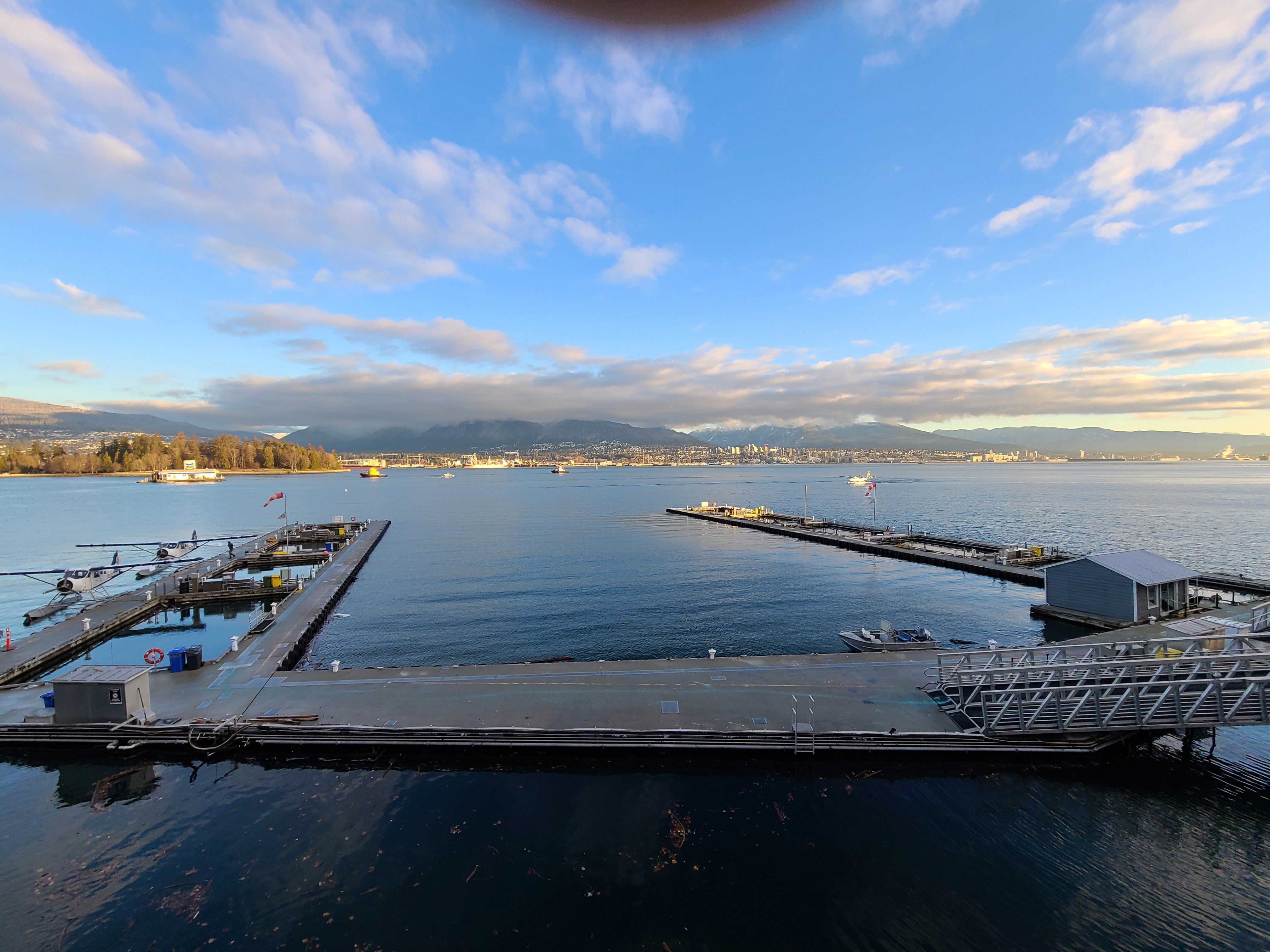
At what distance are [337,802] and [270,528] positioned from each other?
84377 mm

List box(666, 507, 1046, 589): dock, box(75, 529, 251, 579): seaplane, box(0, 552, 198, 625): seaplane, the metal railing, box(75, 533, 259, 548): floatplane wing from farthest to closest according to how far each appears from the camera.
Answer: box(75, 533, 259, 548): floatplane wing, box(75, 529, 251, 579): seaplane, box(666, 507, 1046, 589): dock, box(0, 552, 198, 625): seaplane, the metal railing

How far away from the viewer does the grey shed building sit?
87.2 ft

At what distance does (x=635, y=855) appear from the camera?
1176 cm

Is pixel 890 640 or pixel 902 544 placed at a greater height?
pixel 890 640

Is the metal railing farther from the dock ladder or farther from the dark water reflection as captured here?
the dock ladder

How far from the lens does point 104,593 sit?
145ft

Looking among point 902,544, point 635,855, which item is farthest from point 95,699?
point 902,544

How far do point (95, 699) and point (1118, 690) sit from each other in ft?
94.1

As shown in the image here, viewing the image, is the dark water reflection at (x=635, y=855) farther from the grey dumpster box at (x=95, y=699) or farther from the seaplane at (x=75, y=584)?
the seaplane at (x=75, y=584)

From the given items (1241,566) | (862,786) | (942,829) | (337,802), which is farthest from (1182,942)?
(1241,566)

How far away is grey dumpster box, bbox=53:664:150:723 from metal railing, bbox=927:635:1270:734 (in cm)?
2377

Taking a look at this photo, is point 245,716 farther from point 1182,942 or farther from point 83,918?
point 1182,942

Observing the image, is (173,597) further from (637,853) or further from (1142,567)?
(1142,567)

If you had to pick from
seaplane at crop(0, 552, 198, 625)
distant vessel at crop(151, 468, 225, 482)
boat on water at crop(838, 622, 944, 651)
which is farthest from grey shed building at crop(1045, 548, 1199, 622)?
distant vessel at crop(151, 468, 225, 482)
